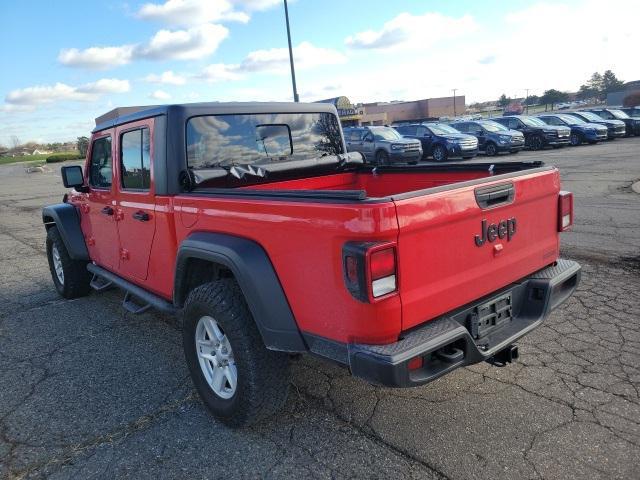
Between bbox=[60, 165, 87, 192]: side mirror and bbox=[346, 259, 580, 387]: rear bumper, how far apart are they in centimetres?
373

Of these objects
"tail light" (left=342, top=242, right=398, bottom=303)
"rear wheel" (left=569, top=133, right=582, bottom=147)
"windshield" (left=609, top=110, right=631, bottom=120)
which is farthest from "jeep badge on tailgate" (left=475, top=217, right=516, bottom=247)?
"windshield" (left=609, top=110, right=631, bottom=120)

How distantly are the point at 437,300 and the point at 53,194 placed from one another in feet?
67.6

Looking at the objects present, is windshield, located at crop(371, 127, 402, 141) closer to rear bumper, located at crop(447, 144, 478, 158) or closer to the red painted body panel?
rear bumper, located at crop(447, 144, 478, 158)

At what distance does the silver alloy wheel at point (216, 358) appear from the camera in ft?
10.2

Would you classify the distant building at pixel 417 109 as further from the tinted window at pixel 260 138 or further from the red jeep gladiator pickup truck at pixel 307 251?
the red jeep gladiator pickup truck at pixel 307 251

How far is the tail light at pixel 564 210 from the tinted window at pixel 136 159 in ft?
9.29

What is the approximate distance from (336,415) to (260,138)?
2.15 m

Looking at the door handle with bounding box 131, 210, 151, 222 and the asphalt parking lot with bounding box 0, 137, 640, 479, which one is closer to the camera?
the asphalt parking lot with bounding box 0, 137, 640, 479

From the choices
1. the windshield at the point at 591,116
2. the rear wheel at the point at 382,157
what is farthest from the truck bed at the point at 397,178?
the windshield at the point at 591,116

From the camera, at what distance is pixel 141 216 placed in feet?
12.6

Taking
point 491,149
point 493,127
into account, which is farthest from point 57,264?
point 493,127

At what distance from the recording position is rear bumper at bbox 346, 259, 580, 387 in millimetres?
2301

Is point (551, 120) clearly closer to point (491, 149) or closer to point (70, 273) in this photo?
point (491, 149)

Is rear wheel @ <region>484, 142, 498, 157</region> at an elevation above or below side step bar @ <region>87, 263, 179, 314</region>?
below
